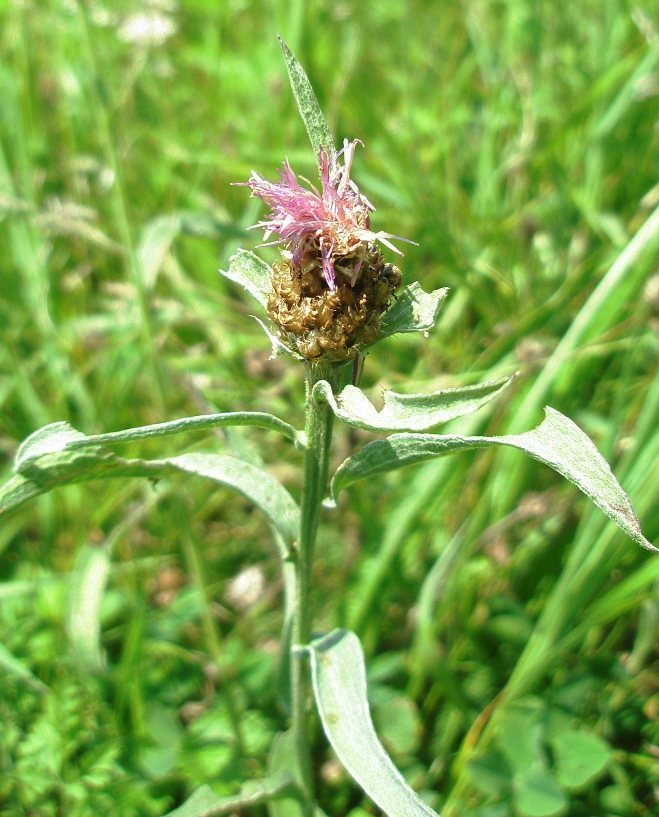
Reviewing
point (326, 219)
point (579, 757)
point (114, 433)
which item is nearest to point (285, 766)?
point (579, 757)

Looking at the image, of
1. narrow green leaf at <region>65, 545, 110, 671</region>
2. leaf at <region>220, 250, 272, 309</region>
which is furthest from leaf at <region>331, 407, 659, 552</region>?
narrow green leaf at <region>65, 545, 110, 671</region>

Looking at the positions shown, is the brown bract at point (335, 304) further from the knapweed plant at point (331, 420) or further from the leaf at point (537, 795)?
the leaf at point (537, 795)

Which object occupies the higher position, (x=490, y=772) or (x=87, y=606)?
(x=87, y=606)

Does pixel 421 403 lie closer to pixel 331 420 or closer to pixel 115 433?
pixel 331 420

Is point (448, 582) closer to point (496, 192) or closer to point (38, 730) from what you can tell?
point (38, 730)

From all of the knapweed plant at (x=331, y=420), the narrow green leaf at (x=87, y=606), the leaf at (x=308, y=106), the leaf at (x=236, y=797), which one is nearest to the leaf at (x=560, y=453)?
the knapweed plant at (x=331, y=420)

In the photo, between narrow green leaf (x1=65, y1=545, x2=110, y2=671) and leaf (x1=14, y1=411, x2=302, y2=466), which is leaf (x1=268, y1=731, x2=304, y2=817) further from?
leaf (x1=14, y1=411, x2=302, y2=466)

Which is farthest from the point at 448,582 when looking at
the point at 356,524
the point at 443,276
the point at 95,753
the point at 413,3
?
the point at 413,3

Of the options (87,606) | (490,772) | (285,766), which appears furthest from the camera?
(87,606)
